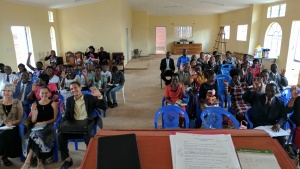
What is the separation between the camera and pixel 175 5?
14172 millimetres

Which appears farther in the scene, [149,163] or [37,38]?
[37,38]

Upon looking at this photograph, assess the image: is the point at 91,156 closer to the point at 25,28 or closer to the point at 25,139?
the point at 25,139

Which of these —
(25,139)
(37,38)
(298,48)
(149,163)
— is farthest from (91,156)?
(37,38)

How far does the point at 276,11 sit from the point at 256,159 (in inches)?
376

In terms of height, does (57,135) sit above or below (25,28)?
below

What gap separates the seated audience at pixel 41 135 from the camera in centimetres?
301

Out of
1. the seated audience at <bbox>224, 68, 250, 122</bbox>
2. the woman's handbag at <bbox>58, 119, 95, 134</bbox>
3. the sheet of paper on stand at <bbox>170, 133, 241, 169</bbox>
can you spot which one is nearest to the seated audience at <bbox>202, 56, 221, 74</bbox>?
the seated audience at <bbox>224, 68, 250, 122</bbox>

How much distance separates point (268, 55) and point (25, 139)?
8.92 m

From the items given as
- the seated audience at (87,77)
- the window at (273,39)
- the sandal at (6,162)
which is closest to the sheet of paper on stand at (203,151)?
the sandal at (6,162)

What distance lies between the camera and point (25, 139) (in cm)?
303

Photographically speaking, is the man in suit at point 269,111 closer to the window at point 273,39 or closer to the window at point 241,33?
the window at point 273,39

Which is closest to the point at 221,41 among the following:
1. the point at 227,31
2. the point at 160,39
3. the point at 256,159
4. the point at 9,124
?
the point at 227,31

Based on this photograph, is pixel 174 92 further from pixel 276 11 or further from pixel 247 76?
pixel 276 11

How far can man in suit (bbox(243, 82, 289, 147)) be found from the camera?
9.77ft
